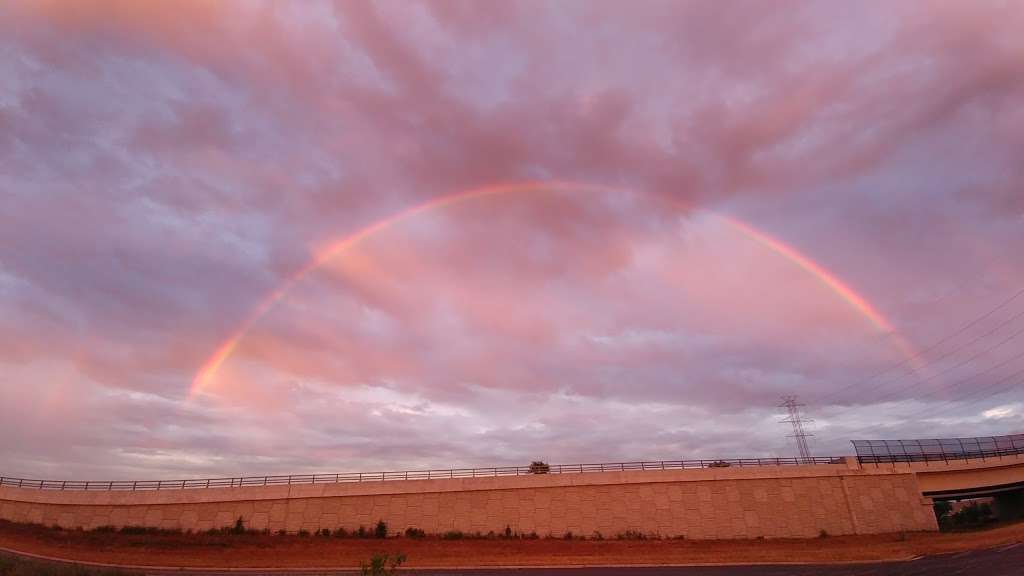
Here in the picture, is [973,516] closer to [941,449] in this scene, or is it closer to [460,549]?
[941,449]

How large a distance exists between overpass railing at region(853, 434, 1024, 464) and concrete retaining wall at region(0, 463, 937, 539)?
756 cm

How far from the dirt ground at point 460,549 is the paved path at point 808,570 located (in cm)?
304

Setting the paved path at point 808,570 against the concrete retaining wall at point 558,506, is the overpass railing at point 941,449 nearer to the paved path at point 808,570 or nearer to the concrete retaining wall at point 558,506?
the concrete retaining wall at point 558,506

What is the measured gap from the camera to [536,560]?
43969mm

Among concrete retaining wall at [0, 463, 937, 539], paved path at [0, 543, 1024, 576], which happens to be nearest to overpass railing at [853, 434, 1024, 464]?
concrete retaining wall at [0, 463, 937, 539]

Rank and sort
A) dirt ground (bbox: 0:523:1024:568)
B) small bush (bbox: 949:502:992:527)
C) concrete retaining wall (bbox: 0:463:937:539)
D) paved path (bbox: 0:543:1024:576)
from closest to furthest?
paved path (bbox: 0:543:1024:576), dirt ground (bbox: 0:523:1024:568), concrete retaining wall (bbox: 0:463:937:539), small bush (bbox: 949:502:992:527)

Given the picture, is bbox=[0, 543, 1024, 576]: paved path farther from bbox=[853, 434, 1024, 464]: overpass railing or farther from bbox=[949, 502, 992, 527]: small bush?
bbox=[949, 502, 992, 527]: small bush

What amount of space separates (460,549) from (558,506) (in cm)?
1071

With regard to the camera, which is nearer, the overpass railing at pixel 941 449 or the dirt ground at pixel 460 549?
the dirt ground at pixel 460 549

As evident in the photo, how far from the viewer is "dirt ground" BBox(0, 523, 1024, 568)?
43.2 metres

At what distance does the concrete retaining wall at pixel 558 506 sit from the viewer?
5528cm

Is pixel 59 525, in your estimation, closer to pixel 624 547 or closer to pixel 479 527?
pixel 479 527

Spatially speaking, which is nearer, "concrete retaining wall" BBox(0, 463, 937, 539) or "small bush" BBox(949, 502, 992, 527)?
"concrete retaining wall" BBox(0, 463, 937, 539)

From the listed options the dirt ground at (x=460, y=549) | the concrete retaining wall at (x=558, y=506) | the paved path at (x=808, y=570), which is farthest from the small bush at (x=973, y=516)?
the paved path at (x=808, y=570)
